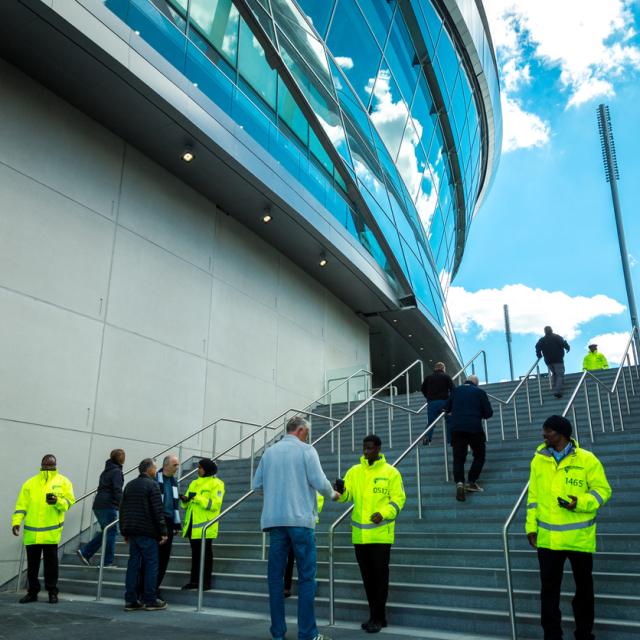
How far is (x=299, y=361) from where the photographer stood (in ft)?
56.0

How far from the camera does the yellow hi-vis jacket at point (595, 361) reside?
638 inches

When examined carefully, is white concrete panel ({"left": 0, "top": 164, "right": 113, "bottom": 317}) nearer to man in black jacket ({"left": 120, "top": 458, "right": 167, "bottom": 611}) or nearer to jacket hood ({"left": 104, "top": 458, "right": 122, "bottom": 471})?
jacket hood ({"left": 104, "top": 458, "right": 122, "bottom": 471})

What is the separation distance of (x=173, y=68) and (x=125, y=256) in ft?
10.8

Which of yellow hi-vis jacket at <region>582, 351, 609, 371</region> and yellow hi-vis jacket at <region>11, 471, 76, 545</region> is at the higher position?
yellow hi-vis jacket at <region>582, 351, 609, 371</region>

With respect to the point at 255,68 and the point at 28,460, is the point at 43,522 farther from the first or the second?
the point at 255,68

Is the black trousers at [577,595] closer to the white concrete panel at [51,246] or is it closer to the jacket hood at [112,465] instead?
the jacket hood at [112,465]

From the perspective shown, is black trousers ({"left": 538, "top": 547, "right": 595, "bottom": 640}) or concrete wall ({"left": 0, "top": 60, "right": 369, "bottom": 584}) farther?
concrete wall ({"left": 0, "top": 60, "right": 369, "bottom": 584})

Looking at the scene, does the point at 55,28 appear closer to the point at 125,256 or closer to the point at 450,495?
the point at 125,256

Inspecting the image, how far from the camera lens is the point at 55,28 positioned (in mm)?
9172

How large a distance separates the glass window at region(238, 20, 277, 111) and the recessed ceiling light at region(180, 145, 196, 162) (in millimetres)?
2425

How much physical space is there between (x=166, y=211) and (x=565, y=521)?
10.1 m

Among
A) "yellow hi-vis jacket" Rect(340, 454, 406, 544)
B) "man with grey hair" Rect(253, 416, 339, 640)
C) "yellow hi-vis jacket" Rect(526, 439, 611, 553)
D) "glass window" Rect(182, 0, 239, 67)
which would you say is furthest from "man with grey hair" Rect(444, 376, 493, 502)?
"glass window" Rect(182, 0, 239, 67)

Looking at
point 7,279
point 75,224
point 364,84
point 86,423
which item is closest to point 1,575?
point 86,423

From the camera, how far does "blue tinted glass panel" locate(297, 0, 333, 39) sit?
15914 millimetres
